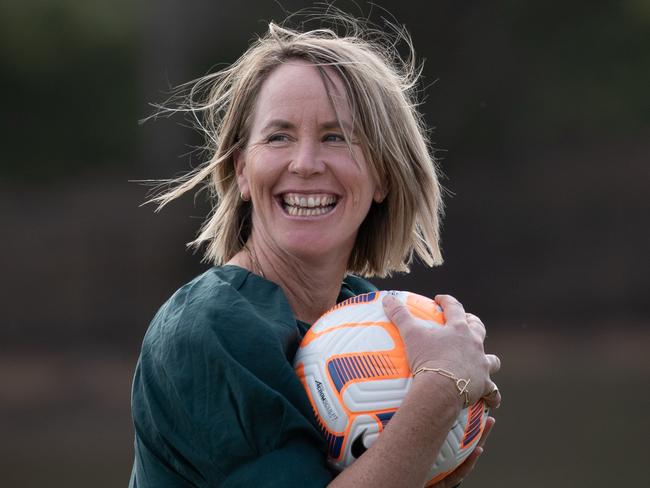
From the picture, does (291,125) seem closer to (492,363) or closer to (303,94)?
(303,94)

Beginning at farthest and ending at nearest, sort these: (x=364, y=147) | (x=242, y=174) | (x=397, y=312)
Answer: (x=242, y=174) → (x=364, y=147) → (x=397, y=312)

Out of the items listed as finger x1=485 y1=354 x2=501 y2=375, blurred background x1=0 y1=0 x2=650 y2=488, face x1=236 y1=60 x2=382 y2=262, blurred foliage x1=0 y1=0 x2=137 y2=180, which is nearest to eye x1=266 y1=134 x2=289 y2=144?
face x1=236 y1=60 x2=382 y2=262

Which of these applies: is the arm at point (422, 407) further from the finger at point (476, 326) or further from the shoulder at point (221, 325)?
the shoulder at point (221, 325)

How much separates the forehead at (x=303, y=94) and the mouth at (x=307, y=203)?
0.66 feet

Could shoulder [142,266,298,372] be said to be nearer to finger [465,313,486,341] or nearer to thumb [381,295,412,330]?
thumb [381,295,412,330]

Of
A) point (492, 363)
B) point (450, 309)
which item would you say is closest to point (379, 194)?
point (450, 309)

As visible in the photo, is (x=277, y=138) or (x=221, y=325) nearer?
(x=221, y=325)

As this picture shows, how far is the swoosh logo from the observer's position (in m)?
2.50

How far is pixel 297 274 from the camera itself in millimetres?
2908

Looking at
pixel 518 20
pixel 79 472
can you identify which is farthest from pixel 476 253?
pixel 79 472

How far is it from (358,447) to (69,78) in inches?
581

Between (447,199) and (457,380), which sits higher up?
(457,380)

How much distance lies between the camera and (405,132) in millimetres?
3027

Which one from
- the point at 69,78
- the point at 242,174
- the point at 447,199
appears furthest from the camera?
the point at 69,78
